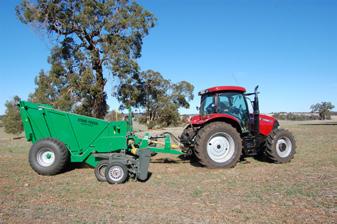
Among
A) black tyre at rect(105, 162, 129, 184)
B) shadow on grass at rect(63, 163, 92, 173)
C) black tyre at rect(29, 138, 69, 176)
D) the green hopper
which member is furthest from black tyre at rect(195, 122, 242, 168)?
black tyre at rect(29, 138, 69, 176)

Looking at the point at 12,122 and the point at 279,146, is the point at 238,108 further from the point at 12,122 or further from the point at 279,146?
the point at 12,122

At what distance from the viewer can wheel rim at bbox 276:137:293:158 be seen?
8.27 meters

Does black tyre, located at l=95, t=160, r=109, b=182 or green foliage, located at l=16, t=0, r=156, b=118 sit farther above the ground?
green foliage, located at l=16, t=0, r=156, b=118

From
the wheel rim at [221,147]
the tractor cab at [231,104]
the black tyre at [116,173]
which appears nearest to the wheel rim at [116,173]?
the black tyre at [116,173]

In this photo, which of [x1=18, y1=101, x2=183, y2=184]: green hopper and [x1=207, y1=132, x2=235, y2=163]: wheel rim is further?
[x1=207, y1=132, x2=235, y2=163]: wheel rim

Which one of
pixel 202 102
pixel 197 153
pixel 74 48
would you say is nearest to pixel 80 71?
pixel 74 48

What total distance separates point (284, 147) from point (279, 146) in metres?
0.17

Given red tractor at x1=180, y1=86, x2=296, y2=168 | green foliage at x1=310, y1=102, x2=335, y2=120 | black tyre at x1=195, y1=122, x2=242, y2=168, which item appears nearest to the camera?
black tyre at x1=195, y1=122, x2=242, y2=168

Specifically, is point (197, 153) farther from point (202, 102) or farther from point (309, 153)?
point (309, 153)

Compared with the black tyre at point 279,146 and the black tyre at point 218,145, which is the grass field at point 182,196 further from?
the black tyre at point 279,146

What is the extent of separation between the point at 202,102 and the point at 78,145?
3736 mm

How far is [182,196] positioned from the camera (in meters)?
5.25

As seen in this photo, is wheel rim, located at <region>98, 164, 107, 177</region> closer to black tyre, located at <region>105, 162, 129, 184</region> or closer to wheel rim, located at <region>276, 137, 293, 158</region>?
black tyre, located at <region>105, 162, 129, 184</region>

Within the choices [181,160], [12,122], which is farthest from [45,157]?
→ [12,122]
